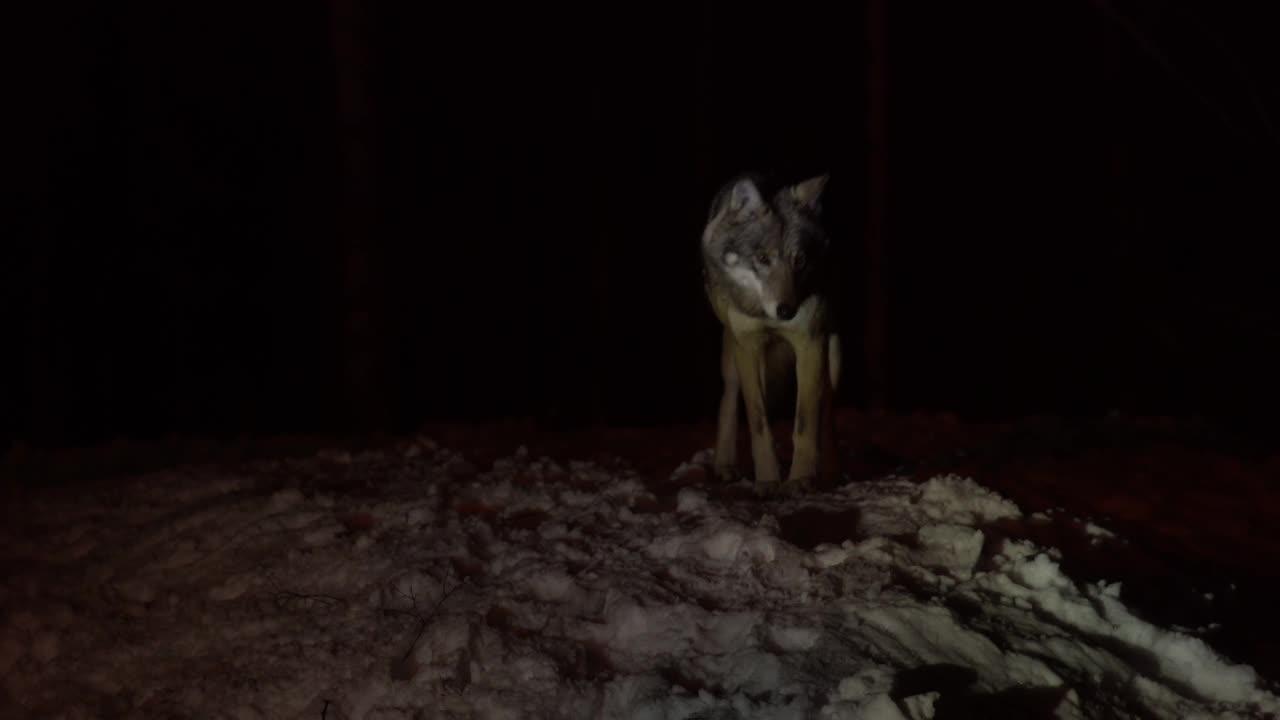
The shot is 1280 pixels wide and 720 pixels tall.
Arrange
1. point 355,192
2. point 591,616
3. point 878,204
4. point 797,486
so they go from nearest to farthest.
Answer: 1. point 591,616
2. point 797,486
3. point 355,192
4. point 878,204

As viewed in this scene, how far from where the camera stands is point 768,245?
216 inches

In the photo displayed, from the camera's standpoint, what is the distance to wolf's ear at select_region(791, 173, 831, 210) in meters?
5.64

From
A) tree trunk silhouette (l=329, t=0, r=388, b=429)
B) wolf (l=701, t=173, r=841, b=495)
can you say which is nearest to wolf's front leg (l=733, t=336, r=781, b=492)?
wolf (l=701, t=173, r=841, b=495)

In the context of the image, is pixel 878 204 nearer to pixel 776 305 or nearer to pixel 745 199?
pixel 745 199

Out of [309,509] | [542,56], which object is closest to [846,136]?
[542,56]

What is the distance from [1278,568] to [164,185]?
15.2m

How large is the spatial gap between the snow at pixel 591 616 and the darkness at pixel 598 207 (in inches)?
283

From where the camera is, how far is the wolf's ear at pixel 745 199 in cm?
555

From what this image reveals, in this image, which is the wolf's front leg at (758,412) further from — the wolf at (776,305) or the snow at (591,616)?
the snow at (591,616)

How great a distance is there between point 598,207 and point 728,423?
369 inches

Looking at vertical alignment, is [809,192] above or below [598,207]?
below


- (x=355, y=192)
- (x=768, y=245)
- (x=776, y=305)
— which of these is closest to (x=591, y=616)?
(x=776, y=305)

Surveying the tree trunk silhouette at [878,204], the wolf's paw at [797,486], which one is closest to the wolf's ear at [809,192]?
the wolf's paw at [797,486]

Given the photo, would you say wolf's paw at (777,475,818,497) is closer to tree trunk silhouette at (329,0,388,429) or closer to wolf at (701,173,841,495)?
wolf at (701,173,841,495)
